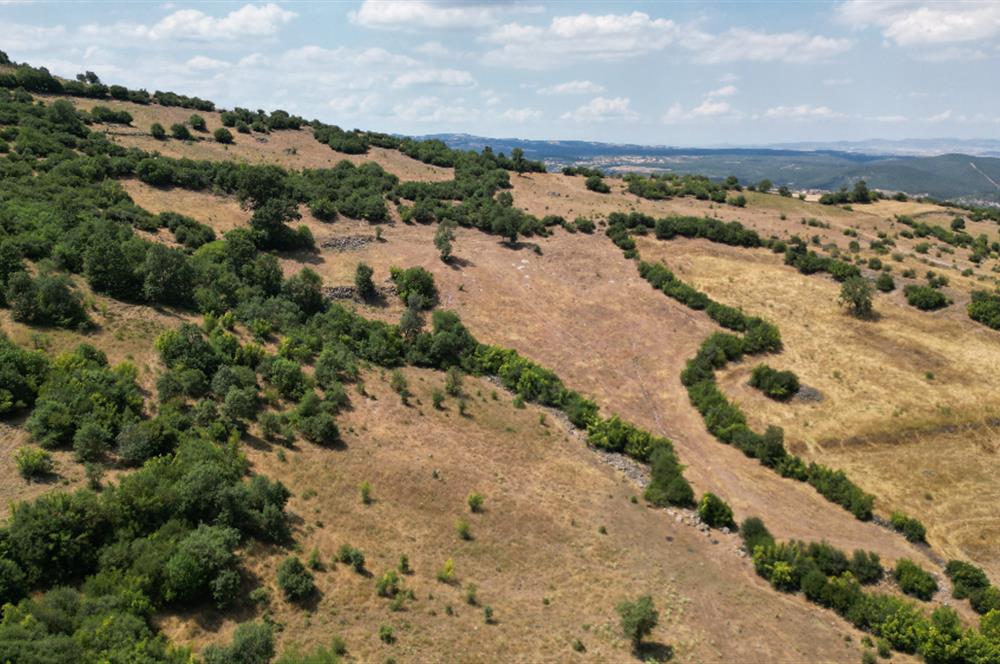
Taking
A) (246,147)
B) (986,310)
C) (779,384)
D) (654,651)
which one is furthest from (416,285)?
(986,310)

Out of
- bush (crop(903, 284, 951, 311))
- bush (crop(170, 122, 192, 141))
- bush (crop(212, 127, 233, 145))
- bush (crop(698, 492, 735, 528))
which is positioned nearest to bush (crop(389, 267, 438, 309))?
bush (crop(698, 492, 735, 528))

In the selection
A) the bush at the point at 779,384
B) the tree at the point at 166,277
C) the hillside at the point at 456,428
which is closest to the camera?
the hillside at the point at 456,428

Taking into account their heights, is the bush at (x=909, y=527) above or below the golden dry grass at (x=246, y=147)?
below

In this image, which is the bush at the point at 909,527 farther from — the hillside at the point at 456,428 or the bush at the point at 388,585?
the bush at the point at 388,585

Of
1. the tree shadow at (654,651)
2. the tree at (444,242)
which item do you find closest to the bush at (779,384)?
the tree shadow at (654,651)

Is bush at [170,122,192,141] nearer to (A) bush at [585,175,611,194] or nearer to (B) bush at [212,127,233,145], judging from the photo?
(B) bush at [212,127,233,145]

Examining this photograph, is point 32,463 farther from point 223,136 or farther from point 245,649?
point 223,136

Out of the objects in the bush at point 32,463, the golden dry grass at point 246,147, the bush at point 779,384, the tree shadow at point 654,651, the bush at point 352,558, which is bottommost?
the tree shadow at point 654,651

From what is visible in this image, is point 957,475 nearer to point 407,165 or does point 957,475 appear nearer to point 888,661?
point 888,661
